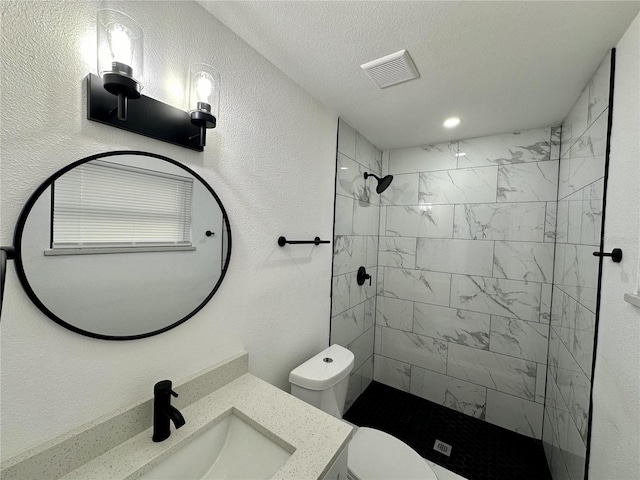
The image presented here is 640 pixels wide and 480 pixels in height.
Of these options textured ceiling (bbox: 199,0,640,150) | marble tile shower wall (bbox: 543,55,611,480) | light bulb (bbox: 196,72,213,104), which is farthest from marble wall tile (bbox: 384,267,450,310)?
light bulb (bbox: 196,72,213,104)

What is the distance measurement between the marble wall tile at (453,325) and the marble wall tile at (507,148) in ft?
3.98

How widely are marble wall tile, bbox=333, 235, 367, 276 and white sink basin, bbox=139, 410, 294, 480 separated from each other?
1.09 meters

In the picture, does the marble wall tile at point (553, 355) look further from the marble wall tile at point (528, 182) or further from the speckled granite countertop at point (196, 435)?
the speckled granite countertop at point (196, 435)

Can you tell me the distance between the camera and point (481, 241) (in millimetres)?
2061

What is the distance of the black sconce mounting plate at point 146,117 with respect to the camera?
28.2 inches

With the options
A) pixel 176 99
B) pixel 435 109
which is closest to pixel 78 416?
pixel 176 99

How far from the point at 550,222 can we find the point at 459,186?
651 millimetres

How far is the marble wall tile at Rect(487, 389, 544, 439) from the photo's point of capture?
1.89m

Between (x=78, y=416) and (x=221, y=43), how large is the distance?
136 centimetres

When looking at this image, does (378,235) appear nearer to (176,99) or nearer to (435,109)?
(435,109)

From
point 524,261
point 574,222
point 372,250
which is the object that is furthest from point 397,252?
point 574,222

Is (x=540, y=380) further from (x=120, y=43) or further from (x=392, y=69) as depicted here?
(x=120, y=43)

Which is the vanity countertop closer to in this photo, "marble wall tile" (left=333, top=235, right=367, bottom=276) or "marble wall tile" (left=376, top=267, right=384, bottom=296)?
"marble wall tile" (left=333, top=235, right=367, bottom=276)

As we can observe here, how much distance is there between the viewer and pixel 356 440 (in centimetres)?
142
